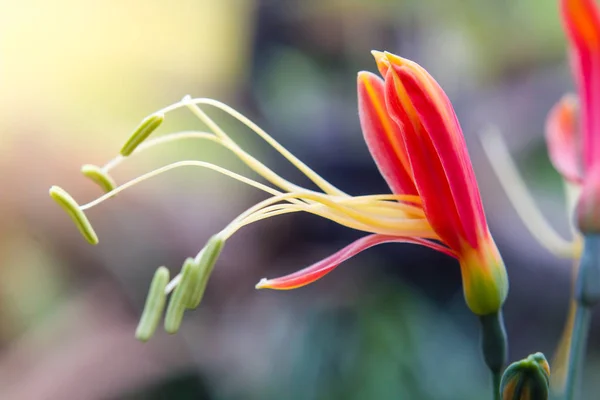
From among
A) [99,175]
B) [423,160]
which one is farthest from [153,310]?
[423,160]

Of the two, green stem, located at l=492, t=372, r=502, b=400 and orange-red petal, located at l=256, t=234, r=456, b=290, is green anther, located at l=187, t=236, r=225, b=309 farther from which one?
green stem, located at l=492, t=372, r=502, b=400

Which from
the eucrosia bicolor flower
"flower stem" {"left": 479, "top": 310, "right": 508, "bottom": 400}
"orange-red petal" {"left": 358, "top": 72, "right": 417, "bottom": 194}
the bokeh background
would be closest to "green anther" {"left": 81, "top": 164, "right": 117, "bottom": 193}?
the eucrosia bicolor flower

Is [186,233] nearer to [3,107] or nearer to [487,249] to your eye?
[3,107]

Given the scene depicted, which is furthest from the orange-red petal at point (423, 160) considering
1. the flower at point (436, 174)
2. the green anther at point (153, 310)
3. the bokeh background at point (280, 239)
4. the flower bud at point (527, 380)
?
the bokeh background at point (280, 239)

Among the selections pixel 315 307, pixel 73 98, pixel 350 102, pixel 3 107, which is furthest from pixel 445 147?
pixel 73 98

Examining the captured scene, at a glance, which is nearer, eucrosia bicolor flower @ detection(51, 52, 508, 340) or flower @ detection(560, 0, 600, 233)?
eucrosia bicolor flower @ detection(51, 52, 508, 340)

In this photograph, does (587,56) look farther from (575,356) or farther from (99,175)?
(99,175)

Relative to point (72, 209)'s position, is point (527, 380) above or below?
below

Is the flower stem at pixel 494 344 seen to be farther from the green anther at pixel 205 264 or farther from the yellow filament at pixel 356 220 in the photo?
the green anther at pixel 205 264
